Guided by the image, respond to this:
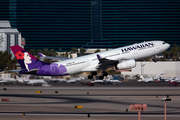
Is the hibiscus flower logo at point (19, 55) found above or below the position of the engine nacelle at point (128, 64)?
above

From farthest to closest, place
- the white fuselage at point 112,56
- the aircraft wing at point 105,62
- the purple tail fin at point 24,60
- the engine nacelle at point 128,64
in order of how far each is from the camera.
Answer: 1. the white fuselage at point 112,56
2. the purple tail fin at point 24,60
3. the aircraft wing at point 105,62
4. the engine nacelle at point 128,64

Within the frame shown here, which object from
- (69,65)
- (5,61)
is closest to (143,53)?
(69,65)

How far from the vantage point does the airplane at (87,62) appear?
65312 millimetres

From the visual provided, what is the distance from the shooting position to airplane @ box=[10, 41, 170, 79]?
65.3 metres

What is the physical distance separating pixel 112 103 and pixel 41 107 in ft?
30.0

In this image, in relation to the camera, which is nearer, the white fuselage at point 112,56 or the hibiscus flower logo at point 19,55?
the hibiscus flower logo at point 19,55

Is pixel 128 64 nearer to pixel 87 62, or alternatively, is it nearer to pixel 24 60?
pixel 87 62

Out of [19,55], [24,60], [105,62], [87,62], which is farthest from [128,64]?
[19,55]

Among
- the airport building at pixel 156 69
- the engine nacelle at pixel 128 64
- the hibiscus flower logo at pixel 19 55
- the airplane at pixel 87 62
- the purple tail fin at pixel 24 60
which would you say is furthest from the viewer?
the airport building at pixel 156 69

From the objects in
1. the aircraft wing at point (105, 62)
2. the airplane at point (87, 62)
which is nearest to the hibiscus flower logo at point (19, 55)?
the airplane at point (87, 62)

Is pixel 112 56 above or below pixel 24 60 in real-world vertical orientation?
above

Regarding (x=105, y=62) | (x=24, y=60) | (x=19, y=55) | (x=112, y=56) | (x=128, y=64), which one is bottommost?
(x=128, y=64)

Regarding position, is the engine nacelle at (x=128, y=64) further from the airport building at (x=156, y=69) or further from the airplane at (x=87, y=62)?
the airport building at (x=156, y=69)

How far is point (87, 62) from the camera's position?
67438 mm
